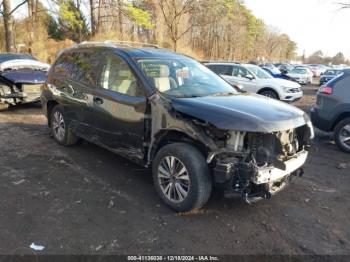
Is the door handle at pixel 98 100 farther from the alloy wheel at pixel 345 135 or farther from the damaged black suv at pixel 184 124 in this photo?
the alloy wheel at pixel 345 135

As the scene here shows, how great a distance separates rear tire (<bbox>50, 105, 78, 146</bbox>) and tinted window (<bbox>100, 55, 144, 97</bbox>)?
1533 millimetres

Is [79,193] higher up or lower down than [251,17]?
lower down

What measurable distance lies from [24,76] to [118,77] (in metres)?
6.35

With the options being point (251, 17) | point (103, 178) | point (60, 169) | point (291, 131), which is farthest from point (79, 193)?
point (251, 17)

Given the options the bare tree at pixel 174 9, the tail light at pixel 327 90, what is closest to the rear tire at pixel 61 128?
the tail light at pixel 327 90

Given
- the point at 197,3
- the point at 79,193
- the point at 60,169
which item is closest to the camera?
the point at 79,193

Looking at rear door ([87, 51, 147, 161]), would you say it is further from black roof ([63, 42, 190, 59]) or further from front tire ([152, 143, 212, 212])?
front tire ([152, 143, 212, 212])

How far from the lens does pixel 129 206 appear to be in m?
4.23

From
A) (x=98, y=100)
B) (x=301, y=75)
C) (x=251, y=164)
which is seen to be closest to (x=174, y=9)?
(x=301, y=75)

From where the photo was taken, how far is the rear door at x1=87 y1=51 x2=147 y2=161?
14.8 ft

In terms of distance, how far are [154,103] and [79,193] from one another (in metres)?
1.54

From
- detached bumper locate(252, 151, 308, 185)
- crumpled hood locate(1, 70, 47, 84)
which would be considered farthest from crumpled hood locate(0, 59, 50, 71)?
detached bumper locate(252, 151, 308, 185)

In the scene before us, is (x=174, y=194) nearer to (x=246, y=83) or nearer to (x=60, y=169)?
(x=60, y=169)

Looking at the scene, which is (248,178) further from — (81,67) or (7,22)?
(7,22)
